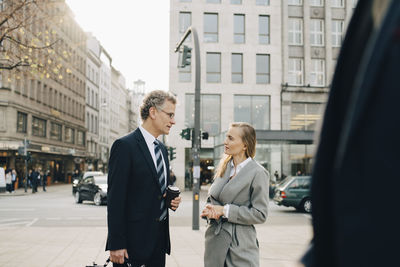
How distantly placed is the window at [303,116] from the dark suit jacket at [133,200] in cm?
3396

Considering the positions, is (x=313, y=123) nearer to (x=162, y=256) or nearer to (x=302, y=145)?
(x=302, y=145)

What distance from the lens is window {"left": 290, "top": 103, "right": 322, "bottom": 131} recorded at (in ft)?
119

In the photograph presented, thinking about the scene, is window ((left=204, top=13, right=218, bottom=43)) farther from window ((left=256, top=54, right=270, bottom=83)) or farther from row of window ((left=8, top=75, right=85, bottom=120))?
row of window ((left=8, top=75, right=85, bottom=120))

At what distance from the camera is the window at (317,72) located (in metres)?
36.8

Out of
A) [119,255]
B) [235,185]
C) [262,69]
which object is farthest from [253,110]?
[119,255]

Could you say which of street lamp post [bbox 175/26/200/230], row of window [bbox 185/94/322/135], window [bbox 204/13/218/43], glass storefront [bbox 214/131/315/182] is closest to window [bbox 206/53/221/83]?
window [bbox 204/13/218/43]

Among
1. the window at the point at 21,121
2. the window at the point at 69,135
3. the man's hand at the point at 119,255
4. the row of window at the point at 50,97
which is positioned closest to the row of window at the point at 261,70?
the row of window at the point at 50,97

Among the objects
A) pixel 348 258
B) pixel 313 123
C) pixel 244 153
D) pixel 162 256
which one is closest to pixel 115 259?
pixel 162 256

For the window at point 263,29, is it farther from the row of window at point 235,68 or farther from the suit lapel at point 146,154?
the suit lapel at point 146,154

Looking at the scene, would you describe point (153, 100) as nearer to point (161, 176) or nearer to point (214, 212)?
point (161, 176)

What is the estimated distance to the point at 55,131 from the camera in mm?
49750

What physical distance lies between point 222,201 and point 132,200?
0.90 meters

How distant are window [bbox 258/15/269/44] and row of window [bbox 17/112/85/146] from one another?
23059mm

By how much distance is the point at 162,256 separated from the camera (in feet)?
11.0
